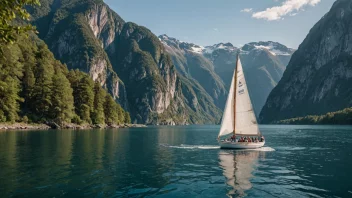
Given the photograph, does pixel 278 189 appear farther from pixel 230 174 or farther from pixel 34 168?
pixel 34 168

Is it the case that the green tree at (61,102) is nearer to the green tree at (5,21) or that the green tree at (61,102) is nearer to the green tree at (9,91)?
the green tree at (9,91)

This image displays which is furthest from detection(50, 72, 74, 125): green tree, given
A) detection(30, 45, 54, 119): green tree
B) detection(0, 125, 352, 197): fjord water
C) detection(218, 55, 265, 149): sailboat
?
detection(218, 55, 265, 149): sailboat

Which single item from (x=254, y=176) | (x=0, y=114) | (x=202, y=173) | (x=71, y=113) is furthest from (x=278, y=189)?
(x=71, y=113)

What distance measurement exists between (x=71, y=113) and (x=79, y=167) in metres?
98.5

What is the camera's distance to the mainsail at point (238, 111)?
179 ft

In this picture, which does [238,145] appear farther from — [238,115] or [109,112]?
[109,112]

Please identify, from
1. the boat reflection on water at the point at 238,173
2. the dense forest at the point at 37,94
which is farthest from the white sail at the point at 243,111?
the dense forest at the point at 37,94

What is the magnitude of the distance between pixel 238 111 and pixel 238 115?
30.4 inches

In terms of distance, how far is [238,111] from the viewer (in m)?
55.2

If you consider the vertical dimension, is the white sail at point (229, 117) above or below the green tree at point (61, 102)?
below

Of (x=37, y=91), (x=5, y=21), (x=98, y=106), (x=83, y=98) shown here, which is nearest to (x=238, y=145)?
(x=5, y=21)

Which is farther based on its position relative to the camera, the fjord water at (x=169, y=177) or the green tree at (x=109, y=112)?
the green tree at (x=109, y=112)

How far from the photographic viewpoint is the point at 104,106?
164375mm

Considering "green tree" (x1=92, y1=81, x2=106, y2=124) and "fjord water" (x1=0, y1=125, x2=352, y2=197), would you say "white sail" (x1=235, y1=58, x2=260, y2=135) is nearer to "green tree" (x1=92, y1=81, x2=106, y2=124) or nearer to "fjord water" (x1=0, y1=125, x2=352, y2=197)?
"fjord water" (x1=0, y1=125, x2=352, y2=197)
